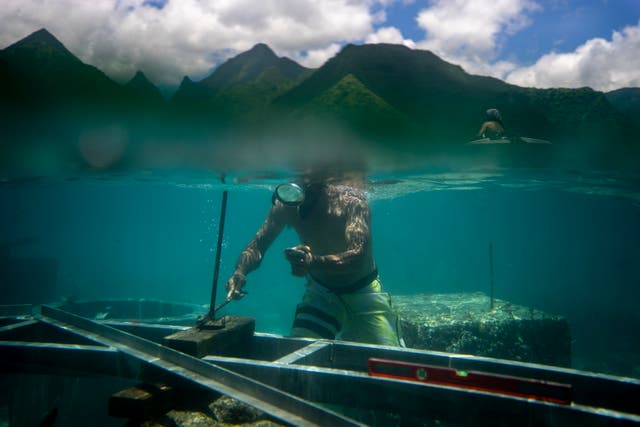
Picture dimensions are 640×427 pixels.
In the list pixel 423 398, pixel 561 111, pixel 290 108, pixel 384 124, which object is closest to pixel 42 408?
pixel 423 398

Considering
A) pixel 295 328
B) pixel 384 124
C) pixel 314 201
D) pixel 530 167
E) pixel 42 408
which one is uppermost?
pixel 530 167

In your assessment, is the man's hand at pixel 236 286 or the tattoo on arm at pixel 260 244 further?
the tattoo on arm at pixel 260 244

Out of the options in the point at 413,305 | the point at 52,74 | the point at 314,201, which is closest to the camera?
the point at 314,201

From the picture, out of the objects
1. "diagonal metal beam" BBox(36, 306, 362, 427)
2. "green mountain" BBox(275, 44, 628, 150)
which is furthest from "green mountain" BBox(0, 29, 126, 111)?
"diagonal metal beam" BBox(36, 306, 362, 427)

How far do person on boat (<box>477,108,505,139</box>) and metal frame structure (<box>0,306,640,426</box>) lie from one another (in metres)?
7.14

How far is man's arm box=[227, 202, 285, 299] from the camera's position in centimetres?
467

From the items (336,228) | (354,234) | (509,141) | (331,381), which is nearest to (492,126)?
(509,141)

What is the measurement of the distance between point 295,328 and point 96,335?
8.51 feet

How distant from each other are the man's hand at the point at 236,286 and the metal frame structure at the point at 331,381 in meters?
1.35

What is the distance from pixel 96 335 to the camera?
317 cm

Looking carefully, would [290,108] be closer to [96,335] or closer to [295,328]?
[295,328]

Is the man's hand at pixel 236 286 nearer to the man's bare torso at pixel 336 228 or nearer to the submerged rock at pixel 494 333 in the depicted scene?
the man's bare torso at pixel 336 228

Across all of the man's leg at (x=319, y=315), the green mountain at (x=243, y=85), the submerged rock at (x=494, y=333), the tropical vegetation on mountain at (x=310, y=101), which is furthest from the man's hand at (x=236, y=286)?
the submerged rock at (x=494, y=333)

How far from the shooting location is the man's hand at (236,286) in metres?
4.41
